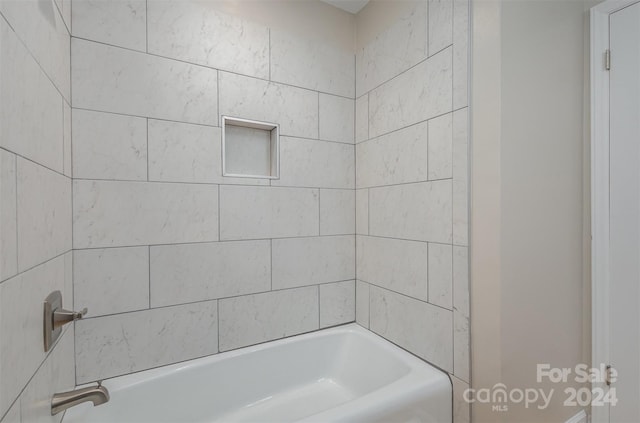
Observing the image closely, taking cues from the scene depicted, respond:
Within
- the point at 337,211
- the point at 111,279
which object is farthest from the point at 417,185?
the point at 111,279

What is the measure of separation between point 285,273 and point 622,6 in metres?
2.04

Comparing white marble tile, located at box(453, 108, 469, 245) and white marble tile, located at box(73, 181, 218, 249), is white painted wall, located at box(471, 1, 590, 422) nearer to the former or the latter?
white marble tile, located at box(453, 108, 469, 245)

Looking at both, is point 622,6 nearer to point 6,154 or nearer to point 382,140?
point 382,140

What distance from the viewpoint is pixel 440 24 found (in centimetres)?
141

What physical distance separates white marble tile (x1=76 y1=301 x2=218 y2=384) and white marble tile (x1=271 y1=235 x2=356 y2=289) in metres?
0.41

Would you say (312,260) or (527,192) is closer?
(527,192)

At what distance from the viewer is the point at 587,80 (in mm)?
1430

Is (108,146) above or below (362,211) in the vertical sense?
above

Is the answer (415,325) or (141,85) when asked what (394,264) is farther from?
(141,85)

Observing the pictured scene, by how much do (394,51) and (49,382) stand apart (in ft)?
6.72

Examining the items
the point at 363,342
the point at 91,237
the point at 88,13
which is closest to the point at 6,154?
the point at 91,237

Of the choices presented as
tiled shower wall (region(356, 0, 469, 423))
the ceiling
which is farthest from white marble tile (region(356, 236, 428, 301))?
the ceiling

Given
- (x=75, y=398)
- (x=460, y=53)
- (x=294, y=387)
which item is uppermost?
(x=460, y=53)

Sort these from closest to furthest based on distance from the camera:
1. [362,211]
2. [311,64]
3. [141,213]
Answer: [141,213] → [311,64] → [362,211]
